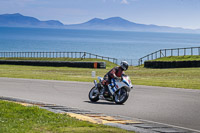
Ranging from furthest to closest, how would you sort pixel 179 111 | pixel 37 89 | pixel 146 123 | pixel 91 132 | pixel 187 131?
pixel 37 89 → pixel 179 111 → pixel 146 123 → pixel 187 131 → pixel 91 132

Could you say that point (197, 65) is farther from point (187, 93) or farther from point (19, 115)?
point (19, 115)

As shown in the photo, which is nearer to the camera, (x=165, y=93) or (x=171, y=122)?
(x=171, y=122)

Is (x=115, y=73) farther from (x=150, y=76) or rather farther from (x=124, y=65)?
(x=150, y=76)

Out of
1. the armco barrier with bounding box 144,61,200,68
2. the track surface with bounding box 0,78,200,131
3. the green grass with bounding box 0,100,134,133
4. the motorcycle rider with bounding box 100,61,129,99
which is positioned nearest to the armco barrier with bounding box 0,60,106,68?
the armco barrier with bounding box 144,61,200,68

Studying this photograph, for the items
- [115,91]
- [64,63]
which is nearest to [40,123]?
[115,91]

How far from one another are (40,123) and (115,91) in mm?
4921

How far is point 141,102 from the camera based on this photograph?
14469 millimetres

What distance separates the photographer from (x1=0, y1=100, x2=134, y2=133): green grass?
8.48 metres

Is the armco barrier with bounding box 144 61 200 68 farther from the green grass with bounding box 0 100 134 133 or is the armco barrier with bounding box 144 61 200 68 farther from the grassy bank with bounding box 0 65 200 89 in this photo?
the green grass with bounding box 0 100 134 133

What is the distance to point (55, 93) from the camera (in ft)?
57.1

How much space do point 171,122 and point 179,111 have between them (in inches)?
78.5

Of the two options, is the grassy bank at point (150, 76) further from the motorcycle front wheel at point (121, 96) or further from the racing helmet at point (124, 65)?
the racing helmet at point (124, 65)

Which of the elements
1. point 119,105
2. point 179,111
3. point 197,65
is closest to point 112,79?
point 119,105

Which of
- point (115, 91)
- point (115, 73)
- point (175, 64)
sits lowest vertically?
point (115, 91)
